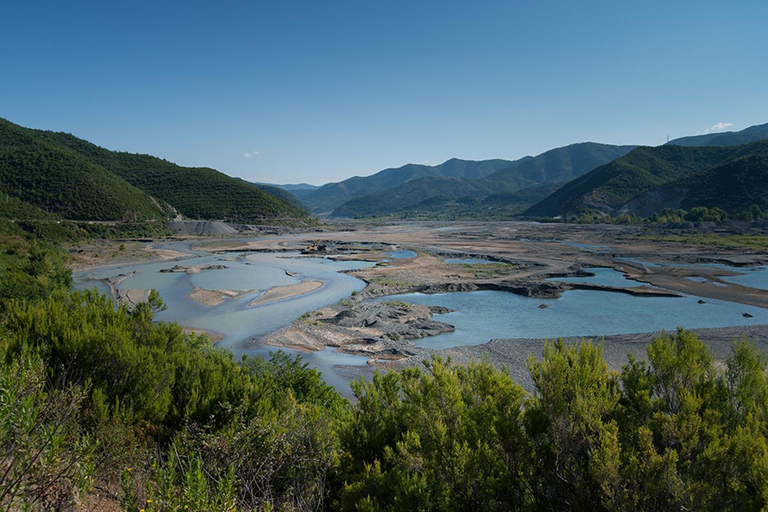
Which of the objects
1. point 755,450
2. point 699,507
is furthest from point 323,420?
point 755,450

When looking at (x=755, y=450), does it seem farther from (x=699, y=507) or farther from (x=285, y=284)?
(x=285, y=284)

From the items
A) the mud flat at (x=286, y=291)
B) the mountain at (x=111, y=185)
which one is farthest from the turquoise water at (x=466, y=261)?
the mountain at (x=111, y=185)

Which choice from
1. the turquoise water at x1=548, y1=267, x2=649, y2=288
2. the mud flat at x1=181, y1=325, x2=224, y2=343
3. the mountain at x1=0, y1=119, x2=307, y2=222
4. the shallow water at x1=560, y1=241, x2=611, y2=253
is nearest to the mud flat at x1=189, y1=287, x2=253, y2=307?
the mud flat at x1=181, y1=325, x2=224, y2=343

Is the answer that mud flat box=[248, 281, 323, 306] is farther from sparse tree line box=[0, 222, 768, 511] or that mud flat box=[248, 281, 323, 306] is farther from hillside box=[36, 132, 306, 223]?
hillside box=[36, 132, 306, 223]

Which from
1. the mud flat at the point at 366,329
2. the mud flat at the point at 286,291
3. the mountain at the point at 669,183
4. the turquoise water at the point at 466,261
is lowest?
the mud flat at the point at 366,329

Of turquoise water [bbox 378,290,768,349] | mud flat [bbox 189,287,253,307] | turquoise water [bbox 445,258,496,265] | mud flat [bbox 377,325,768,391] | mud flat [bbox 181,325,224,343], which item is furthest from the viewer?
turquoise water [bbox 445,258,496,265]

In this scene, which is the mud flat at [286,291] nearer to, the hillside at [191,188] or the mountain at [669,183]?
the hillside at [191,188]
